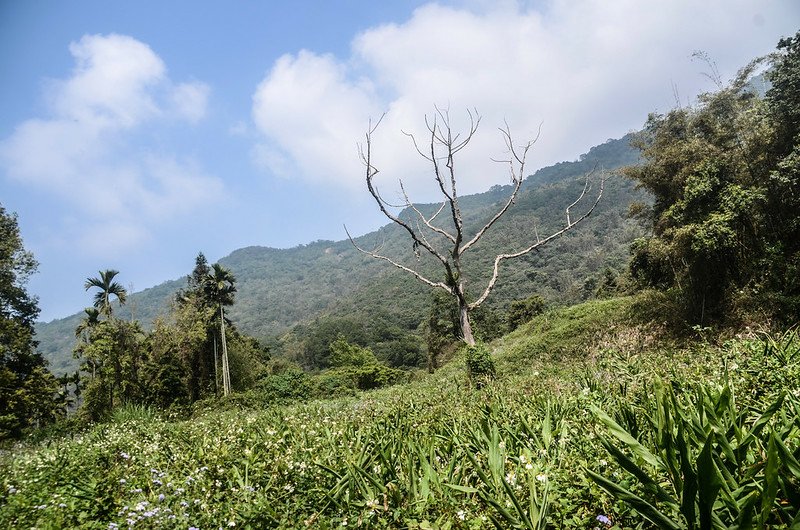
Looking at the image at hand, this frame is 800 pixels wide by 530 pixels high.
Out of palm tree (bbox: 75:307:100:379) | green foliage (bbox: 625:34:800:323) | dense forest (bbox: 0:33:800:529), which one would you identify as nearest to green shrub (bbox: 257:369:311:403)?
dense forest (bbox: 0:33:800:529)

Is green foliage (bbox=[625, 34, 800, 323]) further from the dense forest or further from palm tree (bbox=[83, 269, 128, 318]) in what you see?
palm tree (bbox=[83, 269, 128, 318])

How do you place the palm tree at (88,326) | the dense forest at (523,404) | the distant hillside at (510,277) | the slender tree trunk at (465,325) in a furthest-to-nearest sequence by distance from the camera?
the distant hillside at (510,277)
the palm tree at (88,326)
the slender tree trunk at (465,325)
the dense forest at (523,404)

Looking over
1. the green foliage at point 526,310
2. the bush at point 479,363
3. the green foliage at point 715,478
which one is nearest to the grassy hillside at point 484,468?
the green foliage at point 715,478

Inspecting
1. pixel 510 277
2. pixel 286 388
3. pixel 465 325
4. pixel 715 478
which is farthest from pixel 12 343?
pixel 510 277

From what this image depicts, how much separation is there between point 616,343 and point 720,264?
448 cm

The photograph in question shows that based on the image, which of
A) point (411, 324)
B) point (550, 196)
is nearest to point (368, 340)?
point (411, 324)

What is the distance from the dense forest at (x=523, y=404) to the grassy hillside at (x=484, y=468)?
2cm

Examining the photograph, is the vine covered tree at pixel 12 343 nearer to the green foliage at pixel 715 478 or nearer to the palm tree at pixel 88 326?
the palm tree at pixel 88 326

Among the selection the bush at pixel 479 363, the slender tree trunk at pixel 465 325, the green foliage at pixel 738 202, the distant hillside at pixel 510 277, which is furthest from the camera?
the distant hillside at pixel 510 277

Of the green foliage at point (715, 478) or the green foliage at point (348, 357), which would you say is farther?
the green foliage at point (348, 357)

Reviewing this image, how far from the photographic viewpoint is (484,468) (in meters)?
2.74

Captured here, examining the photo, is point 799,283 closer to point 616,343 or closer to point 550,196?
point 616,343

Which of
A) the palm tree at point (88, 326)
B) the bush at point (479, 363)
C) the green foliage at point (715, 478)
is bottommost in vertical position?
the bush at point (479, 363)

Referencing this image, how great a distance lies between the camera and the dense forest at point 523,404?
1.83 meters
